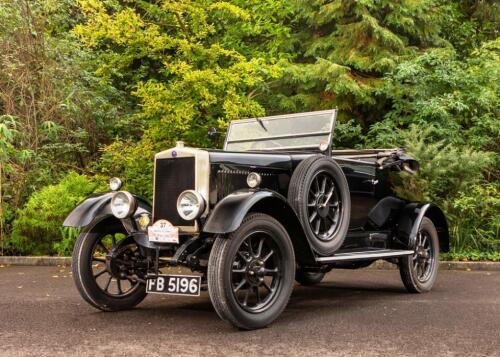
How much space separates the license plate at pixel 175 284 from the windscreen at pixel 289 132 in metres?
2.28

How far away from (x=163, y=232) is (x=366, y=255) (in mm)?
2049

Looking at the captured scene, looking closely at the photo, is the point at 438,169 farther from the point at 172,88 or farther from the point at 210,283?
the point at 210,283

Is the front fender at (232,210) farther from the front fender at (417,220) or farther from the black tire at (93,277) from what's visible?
the front fender at (417,220)

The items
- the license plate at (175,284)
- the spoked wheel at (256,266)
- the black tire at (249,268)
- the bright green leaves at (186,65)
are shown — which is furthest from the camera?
the bright green leaves at (186,65)

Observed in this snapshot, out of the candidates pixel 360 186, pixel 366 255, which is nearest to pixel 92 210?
pixel 366 255

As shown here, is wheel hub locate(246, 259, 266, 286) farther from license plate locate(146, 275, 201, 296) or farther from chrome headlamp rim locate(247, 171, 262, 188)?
chrome headlamp rim locate(247, 171, 262, 188)

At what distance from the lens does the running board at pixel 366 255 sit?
218 inches

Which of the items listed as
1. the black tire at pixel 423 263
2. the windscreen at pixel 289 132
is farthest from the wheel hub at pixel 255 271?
the black tire at pixel 423 263

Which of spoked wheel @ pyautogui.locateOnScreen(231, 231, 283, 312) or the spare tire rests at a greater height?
the spare tire

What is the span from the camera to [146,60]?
1527 cm

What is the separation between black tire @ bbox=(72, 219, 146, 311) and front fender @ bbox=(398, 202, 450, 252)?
2968mm

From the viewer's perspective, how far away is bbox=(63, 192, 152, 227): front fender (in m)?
5.54

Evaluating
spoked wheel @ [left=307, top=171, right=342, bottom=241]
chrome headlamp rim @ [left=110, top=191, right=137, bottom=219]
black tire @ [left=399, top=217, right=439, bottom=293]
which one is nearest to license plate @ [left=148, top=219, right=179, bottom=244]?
chrome headlamp rim @ [left=110, top=191, right=137, bottom=219]

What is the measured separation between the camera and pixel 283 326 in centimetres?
498
